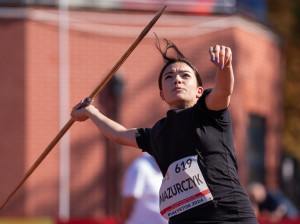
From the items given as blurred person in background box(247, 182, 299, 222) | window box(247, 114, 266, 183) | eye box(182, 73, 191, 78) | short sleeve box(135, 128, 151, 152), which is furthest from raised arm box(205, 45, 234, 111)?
window box(247, 114, 266, 183)

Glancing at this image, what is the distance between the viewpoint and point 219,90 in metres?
4.21

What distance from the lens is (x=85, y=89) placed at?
514 inches

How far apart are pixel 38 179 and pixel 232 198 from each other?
8.67 metres

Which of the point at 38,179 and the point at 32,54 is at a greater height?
the point at 32,54

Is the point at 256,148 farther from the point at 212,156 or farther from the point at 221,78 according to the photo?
the point at 221,78

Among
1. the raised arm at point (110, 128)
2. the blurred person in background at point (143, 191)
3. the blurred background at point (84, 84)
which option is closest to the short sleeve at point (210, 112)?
the raised arm at point (110, 128)

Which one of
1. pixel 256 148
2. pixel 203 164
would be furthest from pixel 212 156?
pixel 256 148

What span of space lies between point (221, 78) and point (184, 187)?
2.12 feet

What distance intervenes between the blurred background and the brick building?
2cm

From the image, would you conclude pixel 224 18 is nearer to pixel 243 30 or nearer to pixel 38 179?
pixel 243 30

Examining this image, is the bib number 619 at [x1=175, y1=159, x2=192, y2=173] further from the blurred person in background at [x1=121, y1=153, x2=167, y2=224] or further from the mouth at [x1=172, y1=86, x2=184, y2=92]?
the blurred person in background at [x1=121, y1=153, x2=167, y2=224]

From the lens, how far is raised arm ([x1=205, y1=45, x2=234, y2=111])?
4.12 m

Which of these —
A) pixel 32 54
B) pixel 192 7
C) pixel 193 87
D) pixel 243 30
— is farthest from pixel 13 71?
pixel 193 87

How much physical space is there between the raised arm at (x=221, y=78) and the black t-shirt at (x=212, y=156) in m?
0.08
